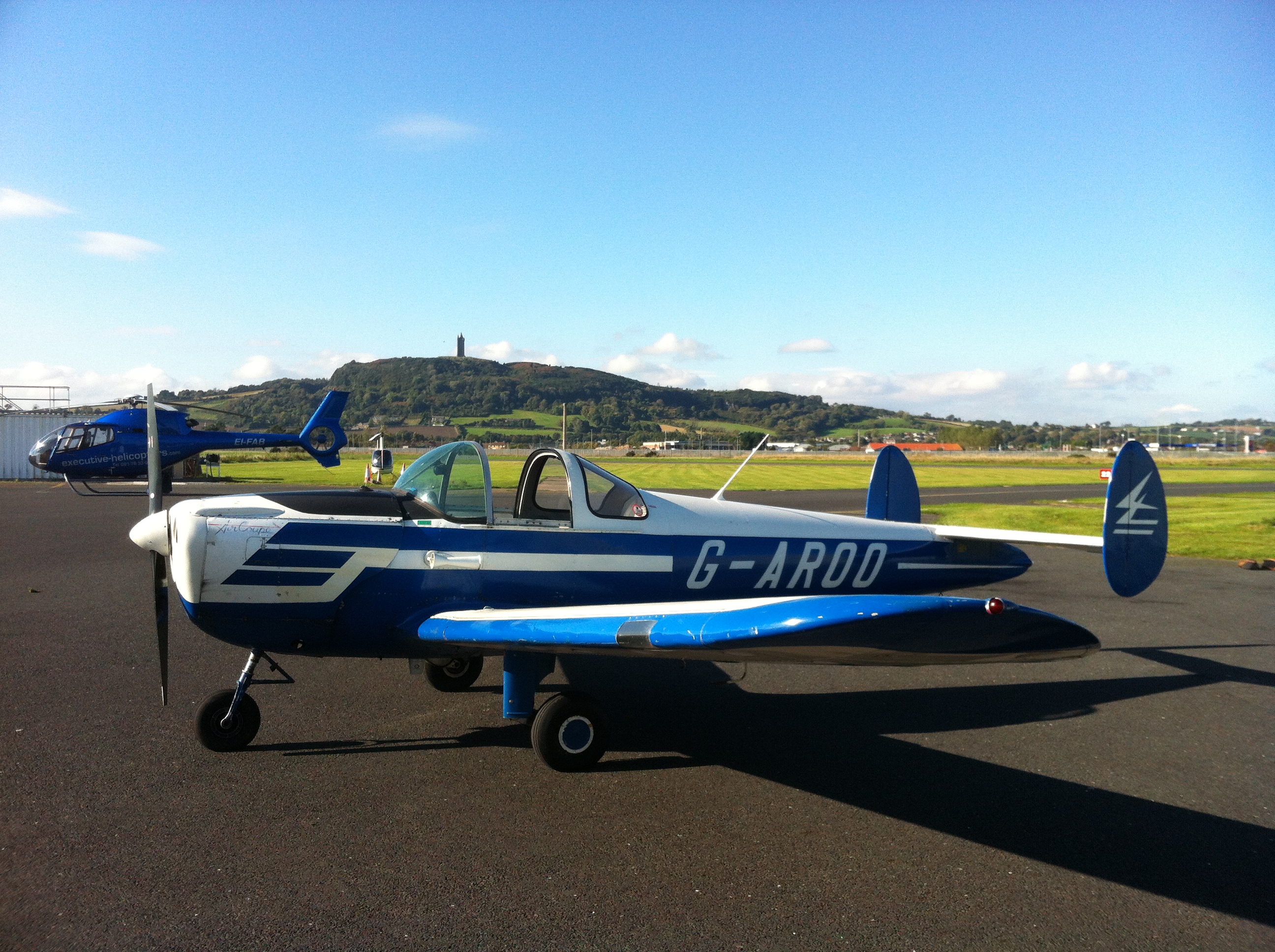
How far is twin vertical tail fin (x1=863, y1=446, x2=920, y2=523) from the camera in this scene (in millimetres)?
8117

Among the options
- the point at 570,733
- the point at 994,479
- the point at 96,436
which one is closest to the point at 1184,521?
the point at 570,733

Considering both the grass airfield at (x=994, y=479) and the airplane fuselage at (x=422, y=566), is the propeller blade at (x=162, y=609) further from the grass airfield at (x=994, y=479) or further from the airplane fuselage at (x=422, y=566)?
the grass airfield at (x=994, y=479)

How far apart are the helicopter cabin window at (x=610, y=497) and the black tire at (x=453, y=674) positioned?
5.78 ft

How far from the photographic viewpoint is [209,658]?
721 cm

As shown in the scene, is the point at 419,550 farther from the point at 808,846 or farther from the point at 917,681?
the point at 917,681

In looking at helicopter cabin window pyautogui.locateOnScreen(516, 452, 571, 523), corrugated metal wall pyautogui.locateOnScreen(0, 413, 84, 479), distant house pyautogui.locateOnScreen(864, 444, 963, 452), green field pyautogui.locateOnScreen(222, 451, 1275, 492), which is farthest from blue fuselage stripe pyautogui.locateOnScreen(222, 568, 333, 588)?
distant house pyautogui.locateOnScreen(864, 444, 963, 452)

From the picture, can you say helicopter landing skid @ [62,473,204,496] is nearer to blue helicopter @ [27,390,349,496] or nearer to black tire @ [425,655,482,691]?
blue helicopter @ [27,390,349,496]

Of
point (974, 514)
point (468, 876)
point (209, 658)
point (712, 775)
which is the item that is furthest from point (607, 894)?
point (974, 514)

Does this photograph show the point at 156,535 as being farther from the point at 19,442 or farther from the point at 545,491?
the point at 19,442

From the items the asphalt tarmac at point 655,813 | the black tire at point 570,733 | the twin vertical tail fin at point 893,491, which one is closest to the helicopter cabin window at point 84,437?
the asphalt tarmac at point 655,813

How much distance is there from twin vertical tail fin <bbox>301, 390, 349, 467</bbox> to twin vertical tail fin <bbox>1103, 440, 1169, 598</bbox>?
99.7ft

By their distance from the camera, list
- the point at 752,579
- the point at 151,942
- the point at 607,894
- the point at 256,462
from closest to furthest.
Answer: the point at 151,942, the point at 607,894, the point at 752,579, the point at 256,462

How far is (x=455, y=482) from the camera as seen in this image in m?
5.35

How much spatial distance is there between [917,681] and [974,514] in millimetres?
15756
